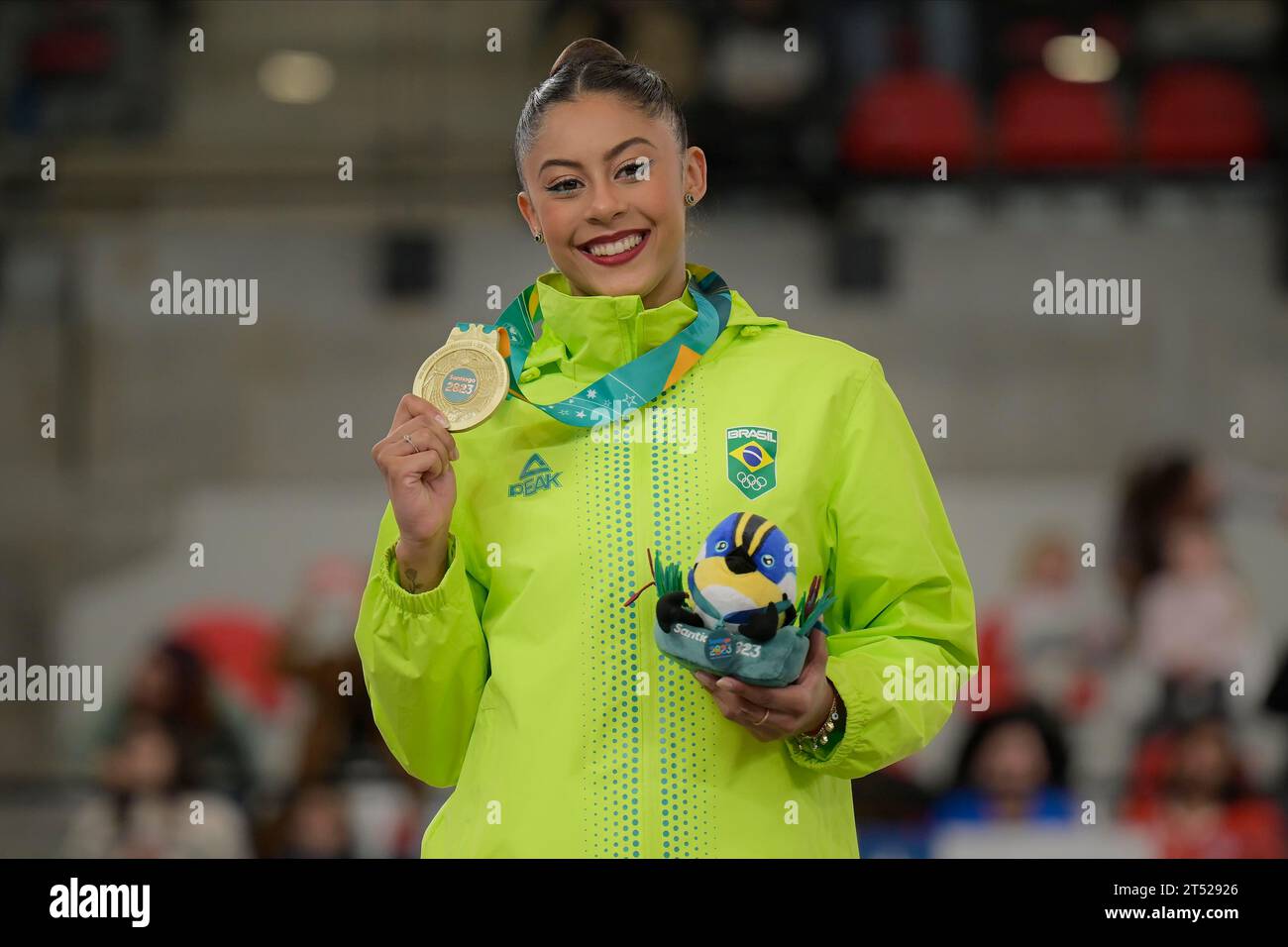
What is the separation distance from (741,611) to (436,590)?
30 cm

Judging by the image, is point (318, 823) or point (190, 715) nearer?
point (318, 823)

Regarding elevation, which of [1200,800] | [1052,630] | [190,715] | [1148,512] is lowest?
[1200,800]

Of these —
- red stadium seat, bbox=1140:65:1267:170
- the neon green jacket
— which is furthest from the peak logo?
red stadium seat, bbox=1140:65:1267:170

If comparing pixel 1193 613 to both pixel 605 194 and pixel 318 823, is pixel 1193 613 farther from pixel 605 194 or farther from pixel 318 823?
pixel 605 194

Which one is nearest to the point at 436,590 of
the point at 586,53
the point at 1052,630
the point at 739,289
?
the point at 586,53

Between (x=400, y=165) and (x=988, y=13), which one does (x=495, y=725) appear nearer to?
(x=400, y=165)

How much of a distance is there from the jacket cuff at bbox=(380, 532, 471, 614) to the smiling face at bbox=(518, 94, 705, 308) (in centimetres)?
31

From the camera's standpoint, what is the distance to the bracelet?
4.90 feet

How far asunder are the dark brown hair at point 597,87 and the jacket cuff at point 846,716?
577mm

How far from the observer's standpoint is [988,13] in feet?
12.8

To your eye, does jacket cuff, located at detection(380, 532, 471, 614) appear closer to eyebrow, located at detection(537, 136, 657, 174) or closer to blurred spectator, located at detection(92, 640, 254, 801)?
eyebrow, located at detection(537, 136, 657, 174)

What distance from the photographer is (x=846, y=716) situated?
4.90ft
